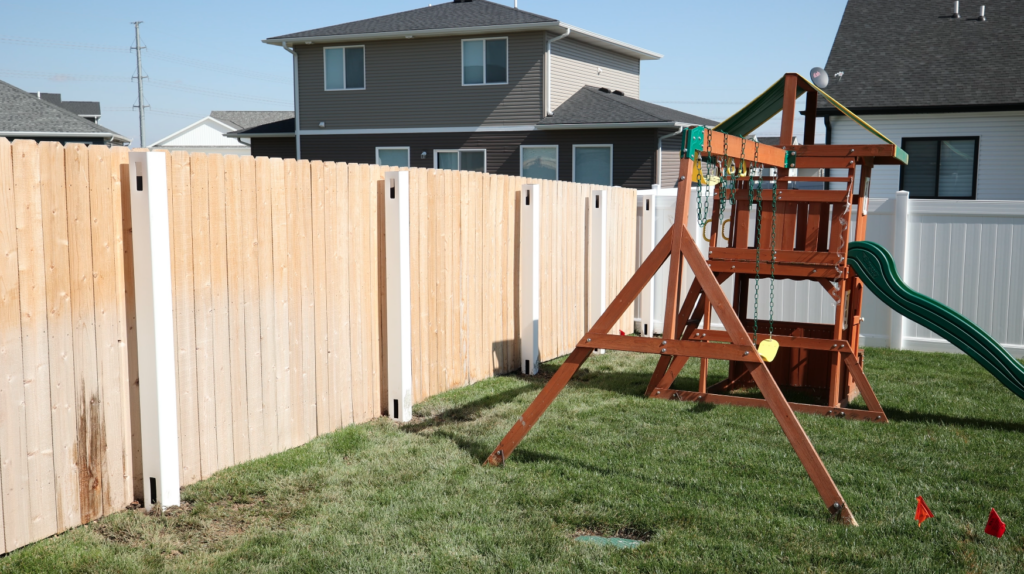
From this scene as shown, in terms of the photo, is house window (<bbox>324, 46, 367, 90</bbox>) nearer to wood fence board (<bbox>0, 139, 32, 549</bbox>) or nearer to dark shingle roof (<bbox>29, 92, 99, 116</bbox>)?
wood fence board (<bbox>0, 139, 32, 549</bbox>)

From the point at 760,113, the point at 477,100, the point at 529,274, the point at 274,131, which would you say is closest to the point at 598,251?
the point at 529,274

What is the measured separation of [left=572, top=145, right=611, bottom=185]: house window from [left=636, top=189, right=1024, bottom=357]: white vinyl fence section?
45.2 ft

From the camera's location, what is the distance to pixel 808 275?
22.4 ft

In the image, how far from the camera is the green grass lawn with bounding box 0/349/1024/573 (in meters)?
3.78

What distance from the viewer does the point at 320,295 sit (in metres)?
5.47

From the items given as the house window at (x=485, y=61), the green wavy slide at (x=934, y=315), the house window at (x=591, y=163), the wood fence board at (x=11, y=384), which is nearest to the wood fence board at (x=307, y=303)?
the wood fence board at (x=11, y=384)

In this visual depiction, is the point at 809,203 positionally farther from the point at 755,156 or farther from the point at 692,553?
the point at 692,553

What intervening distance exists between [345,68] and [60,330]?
73.3 feet

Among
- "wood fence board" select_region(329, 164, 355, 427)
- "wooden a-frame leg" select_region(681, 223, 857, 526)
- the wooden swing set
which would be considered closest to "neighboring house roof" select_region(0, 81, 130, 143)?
"wood fence board" select_region(329, 164, 355, 427)

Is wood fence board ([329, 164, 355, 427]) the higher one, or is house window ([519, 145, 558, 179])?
house window ([519, 145, 558, 179])

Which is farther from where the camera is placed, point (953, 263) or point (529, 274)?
point (953, 263)

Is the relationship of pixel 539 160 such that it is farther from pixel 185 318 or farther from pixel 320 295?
pixel 185 318

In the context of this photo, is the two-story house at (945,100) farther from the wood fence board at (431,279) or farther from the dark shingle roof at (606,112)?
the wood fence board at (431,279)

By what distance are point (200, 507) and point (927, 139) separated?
17.1 metres
